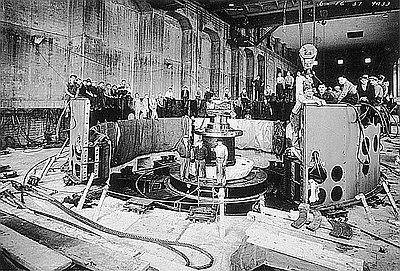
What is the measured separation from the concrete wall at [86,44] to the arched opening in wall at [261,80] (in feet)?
0.39

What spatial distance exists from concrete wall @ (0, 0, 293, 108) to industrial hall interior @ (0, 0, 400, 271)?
0.03 metres

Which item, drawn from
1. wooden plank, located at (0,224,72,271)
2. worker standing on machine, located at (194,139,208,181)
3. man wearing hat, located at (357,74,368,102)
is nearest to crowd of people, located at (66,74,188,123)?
worker standing on machine, located at (194,139,208,181)

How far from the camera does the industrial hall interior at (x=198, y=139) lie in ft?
8.61

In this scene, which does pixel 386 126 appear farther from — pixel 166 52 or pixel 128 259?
pixel 166 52

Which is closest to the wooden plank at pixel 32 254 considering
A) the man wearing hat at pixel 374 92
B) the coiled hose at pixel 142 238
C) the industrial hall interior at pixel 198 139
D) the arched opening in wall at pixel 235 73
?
the industrial hall interior at pixel 198 139

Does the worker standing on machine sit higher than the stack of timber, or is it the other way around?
the worker standing on machine

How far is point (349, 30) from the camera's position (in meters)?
4.18

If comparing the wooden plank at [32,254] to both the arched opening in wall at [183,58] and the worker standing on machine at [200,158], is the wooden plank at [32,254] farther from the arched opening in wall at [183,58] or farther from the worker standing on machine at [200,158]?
the arched opening in wall at [183,58]

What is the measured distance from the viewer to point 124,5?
536cm

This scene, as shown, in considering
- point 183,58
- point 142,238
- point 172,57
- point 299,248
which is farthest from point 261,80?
point 299,248

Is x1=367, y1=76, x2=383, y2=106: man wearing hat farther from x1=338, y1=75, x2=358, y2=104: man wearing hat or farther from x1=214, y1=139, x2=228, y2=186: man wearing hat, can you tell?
x1=214, y1=139, x2=228, y2=186: man wearing hat

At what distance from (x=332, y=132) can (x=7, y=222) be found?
3.63m

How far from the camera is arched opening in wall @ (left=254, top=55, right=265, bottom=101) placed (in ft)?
21.3

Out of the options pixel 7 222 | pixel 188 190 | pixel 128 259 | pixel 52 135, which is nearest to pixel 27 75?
pixel 52 135
